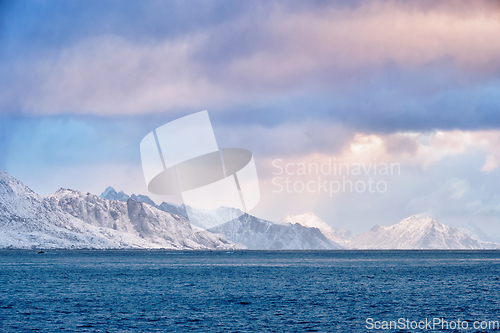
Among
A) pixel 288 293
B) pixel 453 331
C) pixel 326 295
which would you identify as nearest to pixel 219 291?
pixel 288 293

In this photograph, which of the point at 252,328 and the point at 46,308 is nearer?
the point at 252,328

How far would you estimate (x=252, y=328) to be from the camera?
6244 cm

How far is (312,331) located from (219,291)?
166ft

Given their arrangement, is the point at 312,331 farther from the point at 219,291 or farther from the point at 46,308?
the point at 219,291

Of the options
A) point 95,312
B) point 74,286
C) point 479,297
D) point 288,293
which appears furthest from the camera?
point 74,286

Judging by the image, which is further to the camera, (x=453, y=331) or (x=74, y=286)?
(x=74, y=286)

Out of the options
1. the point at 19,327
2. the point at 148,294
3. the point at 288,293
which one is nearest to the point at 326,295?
the point at 288,293

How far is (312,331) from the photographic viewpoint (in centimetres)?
6088

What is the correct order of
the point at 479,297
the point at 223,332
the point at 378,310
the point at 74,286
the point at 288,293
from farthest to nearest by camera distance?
the point at 74,286, the point at 288,293, the point at 479,297, the point at 378,310, the point at 223,332

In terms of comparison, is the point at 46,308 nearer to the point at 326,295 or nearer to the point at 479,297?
the point at 326,295

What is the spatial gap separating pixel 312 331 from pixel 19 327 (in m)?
35.1

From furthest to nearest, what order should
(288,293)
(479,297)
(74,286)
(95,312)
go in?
(74,286) < (288,293) < (479,297) < (95,312)

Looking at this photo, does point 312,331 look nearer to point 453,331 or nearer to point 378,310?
point 453,331

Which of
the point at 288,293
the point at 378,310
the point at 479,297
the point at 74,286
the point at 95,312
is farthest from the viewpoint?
the point at 74,286
